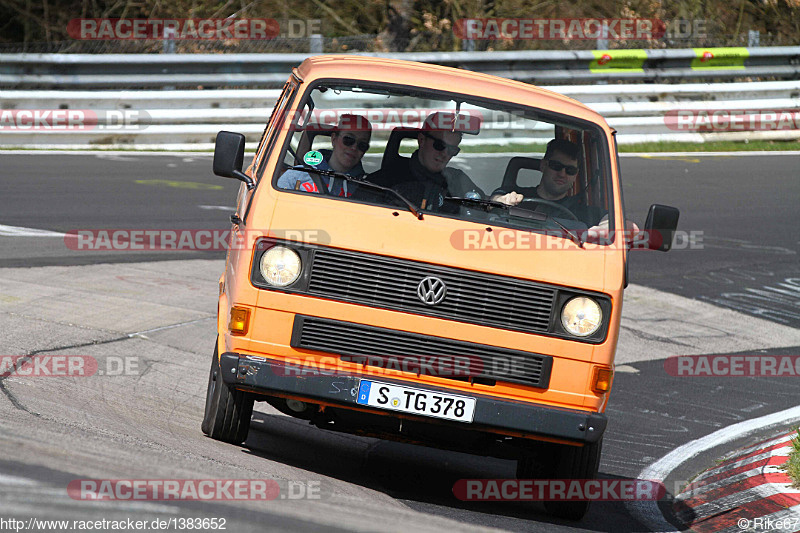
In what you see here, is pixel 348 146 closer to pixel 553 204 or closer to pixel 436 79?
pixel 436 79

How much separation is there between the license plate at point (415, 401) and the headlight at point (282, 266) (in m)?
0.62

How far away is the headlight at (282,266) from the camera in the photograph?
17.2 feet

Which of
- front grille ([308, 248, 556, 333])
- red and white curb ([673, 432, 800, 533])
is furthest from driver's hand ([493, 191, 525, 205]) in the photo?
red and white curb ([673, 432, 800, 533])

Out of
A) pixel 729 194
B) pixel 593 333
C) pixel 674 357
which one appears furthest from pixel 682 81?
pixel 593 333

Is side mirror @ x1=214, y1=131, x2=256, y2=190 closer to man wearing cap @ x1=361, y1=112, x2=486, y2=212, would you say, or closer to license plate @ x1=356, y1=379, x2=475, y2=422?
man wearing cap @ x1=361, y1=112, x2=486, y2=212

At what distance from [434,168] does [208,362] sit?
2795 mm

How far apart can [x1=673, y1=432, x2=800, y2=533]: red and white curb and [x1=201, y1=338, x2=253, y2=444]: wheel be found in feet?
7.81

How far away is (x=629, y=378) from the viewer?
8680 mm

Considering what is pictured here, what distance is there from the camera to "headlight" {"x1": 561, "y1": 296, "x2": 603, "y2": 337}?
17.4 feet

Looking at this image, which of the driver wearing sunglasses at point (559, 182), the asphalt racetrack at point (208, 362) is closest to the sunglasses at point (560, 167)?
the driver wearing sunglasses at point (559, 182)

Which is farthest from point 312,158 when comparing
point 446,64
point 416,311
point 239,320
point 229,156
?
point 446,64

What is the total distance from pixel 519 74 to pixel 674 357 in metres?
10.7

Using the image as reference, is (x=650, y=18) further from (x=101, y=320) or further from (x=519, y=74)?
(x=101, y=320)

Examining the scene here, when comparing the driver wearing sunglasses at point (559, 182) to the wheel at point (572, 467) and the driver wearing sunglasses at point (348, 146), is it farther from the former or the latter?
the wheel at point (572, 467)
